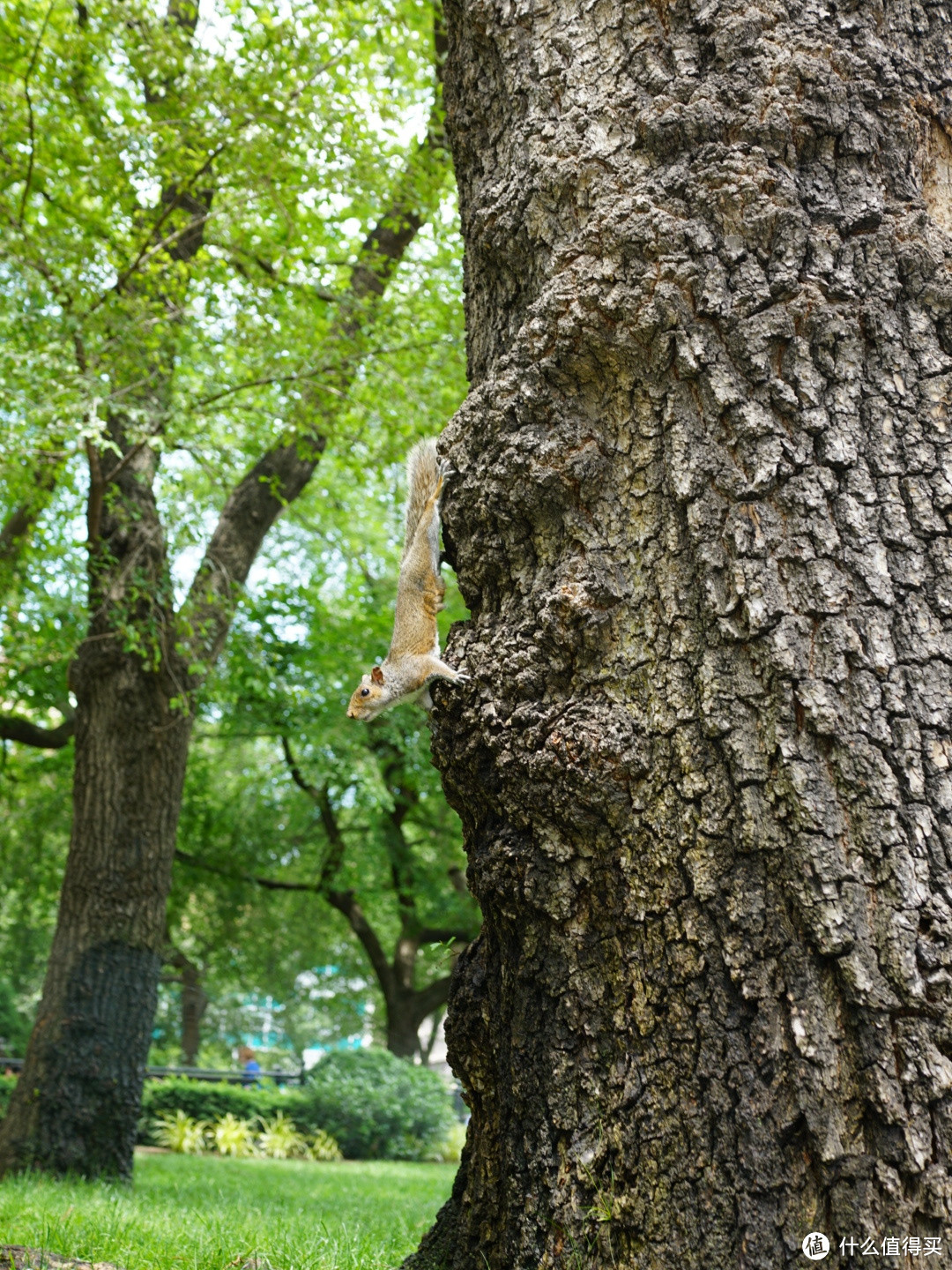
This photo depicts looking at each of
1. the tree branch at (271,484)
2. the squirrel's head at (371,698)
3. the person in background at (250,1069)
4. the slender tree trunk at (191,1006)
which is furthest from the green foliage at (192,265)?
the slender tree trunk at (191,1006)

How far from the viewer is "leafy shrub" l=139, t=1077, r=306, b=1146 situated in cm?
1306

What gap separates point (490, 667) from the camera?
7.80 ft

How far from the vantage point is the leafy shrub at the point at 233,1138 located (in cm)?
1222

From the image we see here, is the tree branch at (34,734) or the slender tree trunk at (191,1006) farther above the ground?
the tree branch at (34,734)

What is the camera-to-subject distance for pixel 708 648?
2.09 metres

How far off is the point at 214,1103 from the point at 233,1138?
115 centimetres

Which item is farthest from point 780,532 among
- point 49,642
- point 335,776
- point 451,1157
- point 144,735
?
point 451,1157

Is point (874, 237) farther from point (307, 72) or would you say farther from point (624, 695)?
point (307, 72)

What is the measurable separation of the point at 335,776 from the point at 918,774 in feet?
38.1
